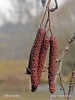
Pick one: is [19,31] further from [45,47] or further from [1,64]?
[45,47]

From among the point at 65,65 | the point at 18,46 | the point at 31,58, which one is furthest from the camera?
the point at 18,46

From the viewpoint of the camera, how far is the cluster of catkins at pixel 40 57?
986 millimetres

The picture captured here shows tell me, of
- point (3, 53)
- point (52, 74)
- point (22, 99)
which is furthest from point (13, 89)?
point (52, 74)

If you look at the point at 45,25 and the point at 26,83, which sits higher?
the point at 45,25

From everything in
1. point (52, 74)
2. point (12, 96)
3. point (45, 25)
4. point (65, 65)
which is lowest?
point (12, 96)

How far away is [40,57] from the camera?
1.01 m

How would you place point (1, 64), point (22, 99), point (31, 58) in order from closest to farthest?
point (31, 58)
point (22, 99)
point (1, 64)

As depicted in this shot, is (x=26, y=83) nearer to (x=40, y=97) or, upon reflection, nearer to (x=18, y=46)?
(x=40, y=97)

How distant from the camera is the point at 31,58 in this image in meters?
1.00

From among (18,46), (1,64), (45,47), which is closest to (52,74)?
(45,47)

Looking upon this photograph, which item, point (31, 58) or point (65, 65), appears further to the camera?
point (65, 65)

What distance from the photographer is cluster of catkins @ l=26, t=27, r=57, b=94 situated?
38.8 inches

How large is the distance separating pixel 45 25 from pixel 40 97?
305 inches

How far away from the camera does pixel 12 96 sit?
891 centimetres
